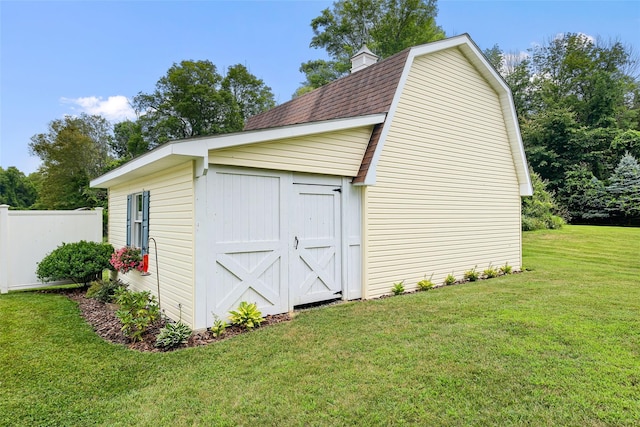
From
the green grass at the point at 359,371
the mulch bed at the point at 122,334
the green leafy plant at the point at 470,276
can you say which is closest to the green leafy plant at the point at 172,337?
the mulch bed at the point at 122,334

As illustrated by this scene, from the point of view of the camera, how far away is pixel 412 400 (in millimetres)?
2848

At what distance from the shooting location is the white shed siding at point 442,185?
6.52 metres

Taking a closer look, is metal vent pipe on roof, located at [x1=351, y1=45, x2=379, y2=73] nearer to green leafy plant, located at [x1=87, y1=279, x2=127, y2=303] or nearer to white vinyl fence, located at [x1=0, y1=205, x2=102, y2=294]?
green leafy plant, located at [x1=87, y1=279, x2=127, y2=303]

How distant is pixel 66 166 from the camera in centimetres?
2333

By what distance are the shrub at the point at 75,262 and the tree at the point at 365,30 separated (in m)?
19.6

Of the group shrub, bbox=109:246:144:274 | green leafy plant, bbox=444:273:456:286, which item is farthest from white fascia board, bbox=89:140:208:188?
green leafy plant, bbox=444:273:456:286

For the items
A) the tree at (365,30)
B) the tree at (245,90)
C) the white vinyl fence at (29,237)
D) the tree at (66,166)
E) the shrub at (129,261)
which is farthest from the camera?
the tree at (245,90)

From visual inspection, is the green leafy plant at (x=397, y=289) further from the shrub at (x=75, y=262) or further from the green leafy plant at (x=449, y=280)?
the shrub at (x=75, y=262)

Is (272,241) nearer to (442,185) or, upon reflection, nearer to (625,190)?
(442,185)

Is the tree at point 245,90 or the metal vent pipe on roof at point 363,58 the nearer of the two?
the metal vent pipe on roof at point 363,58

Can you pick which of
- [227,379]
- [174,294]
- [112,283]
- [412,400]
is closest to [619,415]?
[412,400]

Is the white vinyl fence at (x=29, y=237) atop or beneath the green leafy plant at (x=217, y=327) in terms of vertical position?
atop

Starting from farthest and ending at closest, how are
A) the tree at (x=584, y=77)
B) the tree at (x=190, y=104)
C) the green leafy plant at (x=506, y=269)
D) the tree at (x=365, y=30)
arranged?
the tree at (x=190, y=104) → the tree at (x=584, y=77) → the tree at (x=365, y=30) → the green leafy plant at (x=506, y=269)

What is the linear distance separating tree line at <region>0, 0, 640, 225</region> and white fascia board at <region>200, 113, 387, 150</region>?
632 inches
